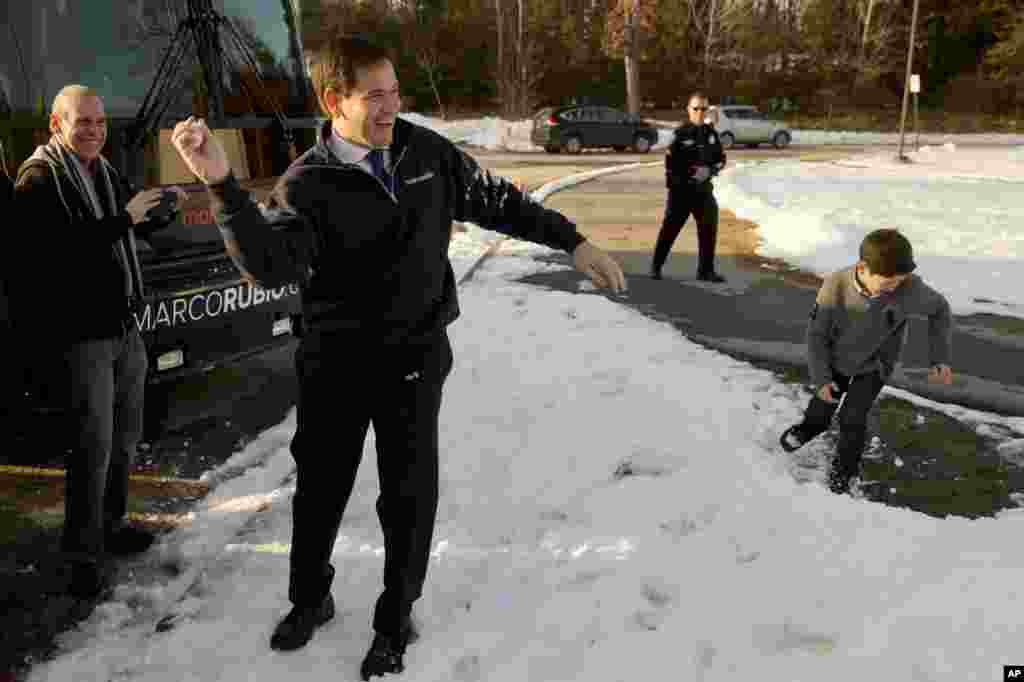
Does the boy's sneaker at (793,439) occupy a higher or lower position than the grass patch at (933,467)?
higher

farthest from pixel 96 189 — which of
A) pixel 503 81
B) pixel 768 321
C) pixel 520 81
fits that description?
pixel 520 81

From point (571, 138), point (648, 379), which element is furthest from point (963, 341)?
point (571, 138)

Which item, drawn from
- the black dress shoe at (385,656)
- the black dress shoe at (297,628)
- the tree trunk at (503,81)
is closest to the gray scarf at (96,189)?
the black dress shoe at (297,628)

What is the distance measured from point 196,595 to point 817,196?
530 inches

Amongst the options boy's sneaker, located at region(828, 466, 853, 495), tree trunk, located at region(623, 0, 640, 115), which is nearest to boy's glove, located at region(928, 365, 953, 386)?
boy's sneaker, located at region(828, 466, 853, 495)

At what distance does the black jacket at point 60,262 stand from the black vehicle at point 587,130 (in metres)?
24.5

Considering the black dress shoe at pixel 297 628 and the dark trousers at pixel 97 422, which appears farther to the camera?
the dark trousers at pixel 97 422

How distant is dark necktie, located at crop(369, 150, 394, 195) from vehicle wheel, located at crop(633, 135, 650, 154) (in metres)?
26.9

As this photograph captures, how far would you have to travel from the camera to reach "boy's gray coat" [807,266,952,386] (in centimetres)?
379

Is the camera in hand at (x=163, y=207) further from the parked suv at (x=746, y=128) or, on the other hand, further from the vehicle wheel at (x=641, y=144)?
the parked suv at (x=746, y=128)

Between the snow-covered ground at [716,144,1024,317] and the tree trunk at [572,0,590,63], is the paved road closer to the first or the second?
the snow-covered ground at [716,144,1024,317]

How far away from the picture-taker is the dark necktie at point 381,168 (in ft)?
7.64

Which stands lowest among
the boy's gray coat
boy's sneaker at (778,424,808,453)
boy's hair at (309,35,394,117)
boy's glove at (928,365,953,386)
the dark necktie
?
boy's sneaker at (778,424,808,453)

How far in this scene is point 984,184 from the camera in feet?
59.2
